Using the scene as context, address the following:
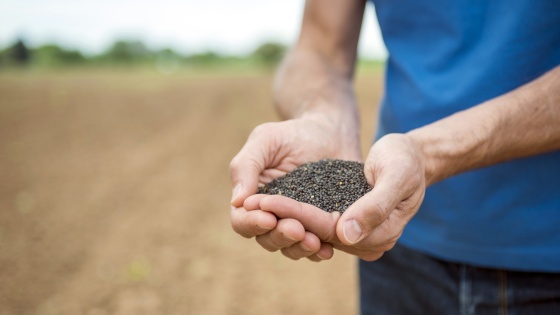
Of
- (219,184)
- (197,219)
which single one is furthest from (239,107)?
(197,219)

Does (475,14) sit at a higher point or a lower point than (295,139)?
higher

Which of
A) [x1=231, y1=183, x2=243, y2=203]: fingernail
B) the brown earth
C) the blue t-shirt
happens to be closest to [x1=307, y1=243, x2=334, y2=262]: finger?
[x1=231, y1=183, x2=243, y2=203]: fingernail

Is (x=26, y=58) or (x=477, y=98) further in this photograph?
(x=26, y=58)

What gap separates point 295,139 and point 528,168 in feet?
2.95

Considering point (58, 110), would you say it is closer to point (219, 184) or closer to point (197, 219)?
point (219, 184)

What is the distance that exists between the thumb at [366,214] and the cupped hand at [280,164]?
0.47 feet

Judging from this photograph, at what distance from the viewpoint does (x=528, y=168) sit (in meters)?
1.84

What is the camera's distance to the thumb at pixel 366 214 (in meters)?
1.46

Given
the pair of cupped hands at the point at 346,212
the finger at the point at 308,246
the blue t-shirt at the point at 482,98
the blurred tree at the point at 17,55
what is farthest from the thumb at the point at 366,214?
the blurred tree at the point at 17,55

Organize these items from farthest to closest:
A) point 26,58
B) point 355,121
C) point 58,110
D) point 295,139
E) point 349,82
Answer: point 26,58, point 58,110, point 349,82, point 355,121, point 295,139

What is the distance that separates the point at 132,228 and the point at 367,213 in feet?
19.9

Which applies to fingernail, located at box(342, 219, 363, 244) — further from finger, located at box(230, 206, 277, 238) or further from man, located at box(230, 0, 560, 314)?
finger, located at box(230, 206, 277, 238)

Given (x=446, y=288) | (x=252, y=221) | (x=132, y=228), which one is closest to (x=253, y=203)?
(x=252, y=221)

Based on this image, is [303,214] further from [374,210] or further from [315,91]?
[315,91]
